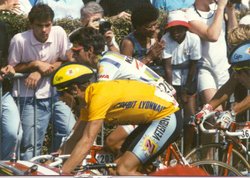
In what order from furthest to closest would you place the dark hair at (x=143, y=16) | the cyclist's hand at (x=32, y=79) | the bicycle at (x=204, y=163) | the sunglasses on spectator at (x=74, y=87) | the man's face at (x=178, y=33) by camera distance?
the man's face at (x=178, y=33)
the dark hair at (x=143, y=16)
the cyclist's hand at (x=32, y=79)
the bicycle at (x=204, y=163)
the sunglasses on spectator at (x=74, y=87)

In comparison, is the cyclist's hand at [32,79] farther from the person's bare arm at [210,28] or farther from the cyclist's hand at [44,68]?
the person's bare arm at [210,28]

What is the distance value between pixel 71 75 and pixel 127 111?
2.03ft

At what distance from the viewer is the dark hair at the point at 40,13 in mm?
10422

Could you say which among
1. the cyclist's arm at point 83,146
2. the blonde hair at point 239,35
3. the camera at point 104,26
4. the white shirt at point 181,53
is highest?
the camera at point 104,26

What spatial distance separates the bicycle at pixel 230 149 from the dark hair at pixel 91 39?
4.21ft

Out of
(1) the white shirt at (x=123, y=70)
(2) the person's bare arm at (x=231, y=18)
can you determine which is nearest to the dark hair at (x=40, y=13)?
(1) the white shirt at (x=123, y=70)

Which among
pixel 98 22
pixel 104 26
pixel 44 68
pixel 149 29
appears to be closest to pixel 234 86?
pixel 149 29

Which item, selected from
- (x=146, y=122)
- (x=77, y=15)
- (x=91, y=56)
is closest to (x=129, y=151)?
(x=146, y=122)

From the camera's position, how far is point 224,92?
1045 cm

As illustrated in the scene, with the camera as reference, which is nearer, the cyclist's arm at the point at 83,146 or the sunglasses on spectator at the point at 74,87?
the cyclist's arm at the point at 83,146

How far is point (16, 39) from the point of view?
10.5 meters

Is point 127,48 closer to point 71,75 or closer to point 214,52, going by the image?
point 214,52

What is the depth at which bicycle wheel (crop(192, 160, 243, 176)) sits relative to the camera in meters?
9.97

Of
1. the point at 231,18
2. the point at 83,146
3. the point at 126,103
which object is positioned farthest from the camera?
the point at 231,18
